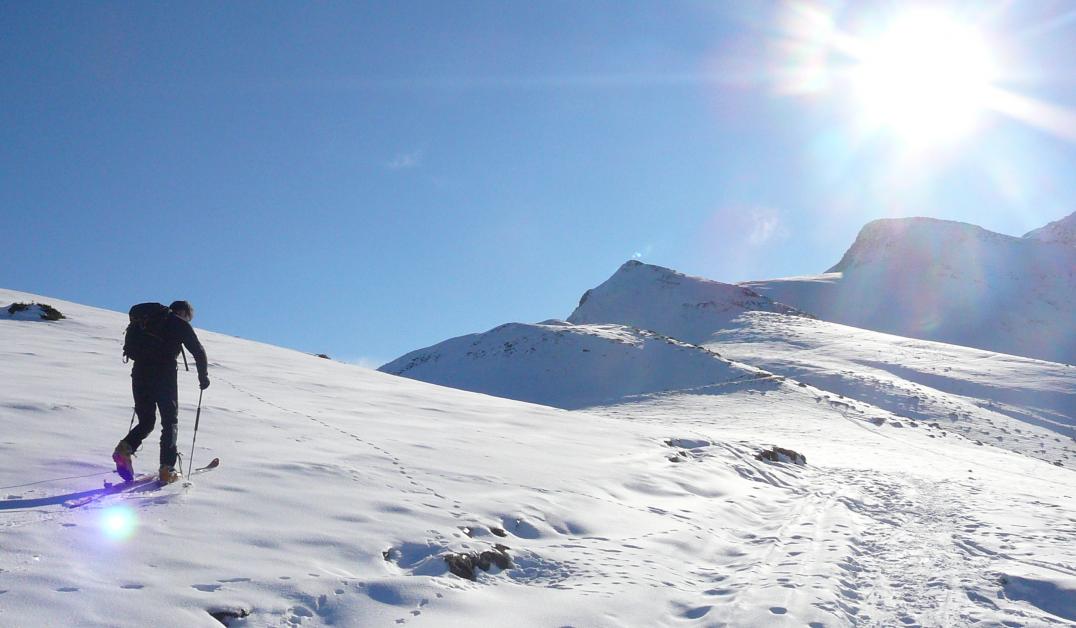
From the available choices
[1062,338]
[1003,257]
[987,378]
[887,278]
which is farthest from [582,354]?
[1003,257]

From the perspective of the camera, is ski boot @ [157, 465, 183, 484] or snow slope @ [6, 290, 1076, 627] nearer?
snow slope @ [6, 290, 1076, 627]

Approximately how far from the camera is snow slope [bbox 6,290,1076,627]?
4.96m

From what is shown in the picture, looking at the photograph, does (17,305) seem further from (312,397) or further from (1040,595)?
(1040,595)

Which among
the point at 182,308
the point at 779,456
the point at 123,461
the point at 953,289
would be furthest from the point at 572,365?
the point at 953,289

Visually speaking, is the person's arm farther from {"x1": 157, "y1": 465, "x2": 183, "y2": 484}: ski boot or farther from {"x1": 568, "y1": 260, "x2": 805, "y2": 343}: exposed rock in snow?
{"x1": 568, "y1": 260, "x2": 805, "y2": 343}: exposed rock in snow

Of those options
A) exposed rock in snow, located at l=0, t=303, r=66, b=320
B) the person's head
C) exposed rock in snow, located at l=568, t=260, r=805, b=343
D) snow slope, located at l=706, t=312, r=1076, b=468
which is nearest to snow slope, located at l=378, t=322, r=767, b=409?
snow slope, located at l=706, t=312, r=1076, b=468

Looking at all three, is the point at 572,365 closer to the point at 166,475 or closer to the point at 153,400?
the point at 153,400

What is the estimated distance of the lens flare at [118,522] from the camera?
5.36 m

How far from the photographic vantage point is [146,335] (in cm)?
738

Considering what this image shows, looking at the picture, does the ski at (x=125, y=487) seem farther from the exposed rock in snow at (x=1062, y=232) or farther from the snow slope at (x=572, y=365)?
the exposed rock in snow at (x=1062, y=232)

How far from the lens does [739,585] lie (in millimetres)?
6746

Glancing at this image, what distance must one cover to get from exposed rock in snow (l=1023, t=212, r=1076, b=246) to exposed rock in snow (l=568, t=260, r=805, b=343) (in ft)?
429

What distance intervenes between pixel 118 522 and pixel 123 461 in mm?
1323

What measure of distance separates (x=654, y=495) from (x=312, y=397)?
24.8ft
